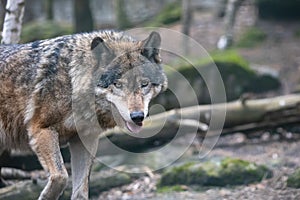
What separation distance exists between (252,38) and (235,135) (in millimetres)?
6544

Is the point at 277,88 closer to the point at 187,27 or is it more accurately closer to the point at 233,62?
Result: the point at 233,62

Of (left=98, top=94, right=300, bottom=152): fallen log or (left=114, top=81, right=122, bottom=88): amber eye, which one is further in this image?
(left=98, top=94, right=300, bottom=152): fallen log

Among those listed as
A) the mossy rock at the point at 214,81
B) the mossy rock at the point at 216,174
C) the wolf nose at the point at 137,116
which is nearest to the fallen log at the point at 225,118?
the mossy rock at the point at 214,81

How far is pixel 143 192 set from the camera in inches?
309

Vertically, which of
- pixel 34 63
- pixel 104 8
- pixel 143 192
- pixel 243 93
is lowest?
pixel 143 192

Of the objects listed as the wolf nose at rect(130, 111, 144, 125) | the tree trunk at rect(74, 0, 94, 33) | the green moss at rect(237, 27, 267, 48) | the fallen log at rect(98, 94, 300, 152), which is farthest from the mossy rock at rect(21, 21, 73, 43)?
the wolf nose at rect(130, 111, 144, 125)

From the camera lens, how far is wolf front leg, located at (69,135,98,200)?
6.23 meters

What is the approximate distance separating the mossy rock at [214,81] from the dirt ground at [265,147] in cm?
57

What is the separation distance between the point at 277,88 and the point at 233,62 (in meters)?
1.36

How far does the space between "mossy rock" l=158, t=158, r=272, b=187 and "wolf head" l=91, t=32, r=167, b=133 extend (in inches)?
85.0

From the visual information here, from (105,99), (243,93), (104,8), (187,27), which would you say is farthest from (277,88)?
(104,8)

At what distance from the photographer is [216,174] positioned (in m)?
7.79

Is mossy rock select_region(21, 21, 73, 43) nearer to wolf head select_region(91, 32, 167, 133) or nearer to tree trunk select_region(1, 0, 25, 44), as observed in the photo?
tree trunk select_region(1, 0, 25, 44)

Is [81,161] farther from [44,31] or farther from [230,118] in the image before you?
[44,31]
